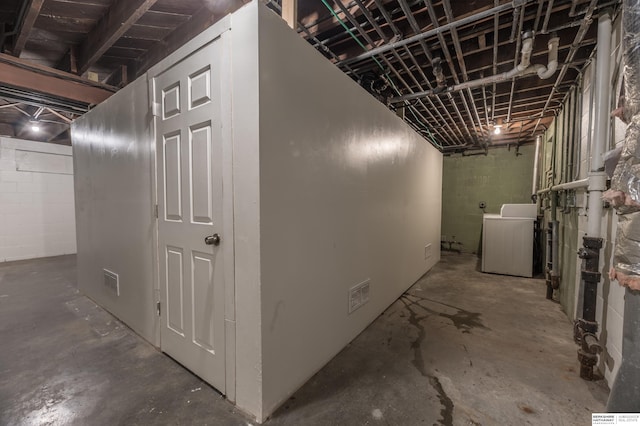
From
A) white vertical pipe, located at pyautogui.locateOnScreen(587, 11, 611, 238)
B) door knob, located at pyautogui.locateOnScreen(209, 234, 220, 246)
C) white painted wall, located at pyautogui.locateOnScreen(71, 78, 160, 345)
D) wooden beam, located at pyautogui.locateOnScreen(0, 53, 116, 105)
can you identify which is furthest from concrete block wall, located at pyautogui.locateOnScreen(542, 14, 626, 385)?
wooden beam, located at pyautogui.locateOnScreen(0, 53, 116, 105)

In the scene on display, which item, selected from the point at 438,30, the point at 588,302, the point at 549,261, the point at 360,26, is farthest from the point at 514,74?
the point at 549,261

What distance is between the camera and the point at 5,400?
153 cm

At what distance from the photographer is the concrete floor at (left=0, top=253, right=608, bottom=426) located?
4.67ft

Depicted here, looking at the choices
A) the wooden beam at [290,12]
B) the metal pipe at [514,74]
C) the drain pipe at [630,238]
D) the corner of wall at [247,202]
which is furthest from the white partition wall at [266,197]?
the drain pipe at [630,238]

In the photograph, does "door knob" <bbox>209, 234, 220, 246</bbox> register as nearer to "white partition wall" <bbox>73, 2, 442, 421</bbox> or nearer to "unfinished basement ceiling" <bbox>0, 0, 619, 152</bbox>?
"white partition wall" <bbox>73, 2, 442, 421</bbox>

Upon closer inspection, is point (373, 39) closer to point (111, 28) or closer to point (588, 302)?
point (111, 28)

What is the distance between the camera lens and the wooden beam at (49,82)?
2307mm

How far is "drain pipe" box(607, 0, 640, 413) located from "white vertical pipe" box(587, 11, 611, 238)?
1.99 ft

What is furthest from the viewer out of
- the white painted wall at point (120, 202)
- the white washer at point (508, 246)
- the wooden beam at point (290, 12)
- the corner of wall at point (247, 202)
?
the white washer at point (508, 246)

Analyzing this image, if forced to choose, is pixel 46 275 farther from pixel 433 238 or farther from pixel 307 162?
pixel 433 238

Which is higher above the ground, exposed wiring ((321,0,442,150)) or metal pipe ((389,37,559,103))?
exposed wiring ((321,0,442,150))

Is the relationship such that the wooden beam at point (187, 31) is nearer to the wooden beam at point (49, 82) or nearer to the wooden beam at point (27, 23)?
the wooden beam at point (49, 82)

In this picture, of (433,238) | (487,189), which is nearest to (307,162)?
(433,238)

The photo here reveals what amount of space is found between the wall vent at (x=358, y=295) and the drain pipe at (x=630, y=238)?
1481mm
